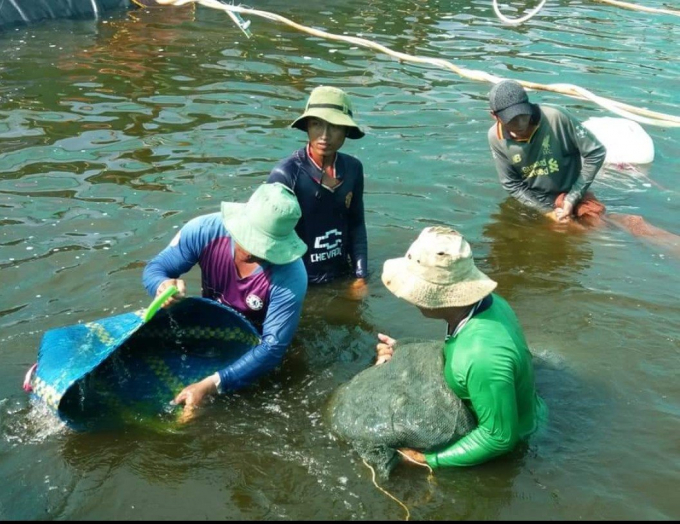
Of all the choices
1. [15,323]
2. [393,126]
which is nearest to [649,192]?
[393,126]

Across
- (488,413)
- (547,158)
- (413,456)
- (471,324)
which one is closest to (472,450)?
(488,413)

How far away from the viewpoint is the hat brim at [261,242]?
3947 millimetres

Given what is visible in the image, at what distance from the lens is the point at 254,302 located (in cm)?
437

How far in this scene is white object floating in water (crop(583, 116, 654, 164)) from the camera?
343 inches

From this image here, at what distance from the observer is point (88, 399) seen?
13.7 feet

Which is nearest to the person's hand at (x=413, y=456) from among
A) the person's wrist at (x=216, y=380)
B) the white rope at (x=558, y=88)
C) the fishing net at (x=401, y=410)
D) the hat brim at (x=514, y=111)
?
the fishing net at (x=401, y=410)

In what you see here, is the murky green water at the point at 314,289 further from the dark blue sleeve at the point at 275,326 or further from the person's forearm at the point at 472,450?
the dark blue sleeve at the point at 275,326

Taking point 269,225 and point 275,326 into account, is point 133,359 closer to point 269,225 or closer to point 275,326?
point 275,326

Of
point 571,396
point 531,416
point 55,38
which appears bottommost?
point 55,38

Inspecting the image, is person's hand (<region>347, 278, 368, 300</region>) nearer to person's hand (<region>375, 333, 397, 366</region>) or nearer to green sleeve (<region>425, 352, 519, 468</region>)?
person's hand (<region>375, 333, 397, 366</region>)

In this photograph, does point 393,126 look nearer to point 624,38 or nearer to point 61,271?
point 61,271

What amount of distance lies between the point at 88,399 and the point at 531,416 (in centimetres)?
230

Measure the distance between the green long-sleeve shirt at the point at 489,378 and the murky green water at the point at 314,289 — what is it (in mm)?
458

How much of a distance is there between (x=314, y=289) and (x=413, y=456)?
2141mm
